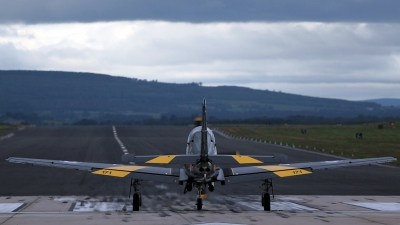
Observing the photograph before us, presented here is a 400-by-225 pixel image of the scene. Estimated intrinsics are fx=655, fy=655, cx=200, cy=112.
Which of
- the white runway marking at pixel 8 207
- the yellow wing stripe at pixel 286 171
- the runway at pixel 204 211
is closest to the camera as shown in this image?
the runway at pixel 204 211

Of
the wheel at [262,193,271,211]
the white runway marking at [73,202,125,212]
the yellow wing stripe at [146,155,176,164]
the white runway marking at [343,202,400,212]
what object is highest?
the yellow wing stripe at [146,155,176,164]

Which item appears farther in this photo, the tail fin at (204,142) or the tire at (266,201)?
the tire at (266,201)

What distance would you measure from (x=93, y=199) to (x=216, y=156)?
24.0 ft

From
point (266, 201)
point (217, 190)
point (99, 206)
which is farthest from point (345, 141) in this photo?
point (99, 206)

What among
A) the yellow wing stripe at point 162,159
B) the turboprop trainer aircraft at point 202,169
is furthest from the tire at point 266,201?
the yellow wing stripe at point 162,159

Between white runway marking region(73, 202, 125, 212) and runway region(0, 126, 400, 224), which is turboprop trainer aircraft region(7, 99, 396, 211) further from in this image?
white runway marking region(73, 202, 125, 212)

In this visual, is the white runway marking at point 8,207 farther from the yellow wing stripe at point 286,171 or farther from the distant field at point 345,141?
the distant field at point 345,141

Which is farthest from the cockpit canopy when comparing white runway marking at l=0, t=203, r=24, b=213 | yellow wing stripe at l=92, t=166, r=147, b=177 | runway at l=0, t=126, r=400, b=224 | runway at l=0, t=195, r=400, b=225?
white runway marking at l=0, t=203, r=24, b=213

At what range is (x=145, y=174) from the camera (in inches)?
845

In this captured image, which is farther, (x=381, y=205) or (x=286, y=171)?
(x=381, y=205)

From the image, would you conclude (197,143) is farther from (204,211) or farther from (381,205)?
(381,205)

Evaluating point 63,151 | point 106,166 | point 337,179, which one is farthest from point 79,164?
point 63,151

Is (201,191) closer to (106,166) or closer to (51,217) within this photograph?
(106,166)

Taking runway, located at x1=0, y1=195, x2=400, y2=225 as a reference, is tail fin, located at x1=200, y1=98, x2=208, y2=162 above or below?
above
